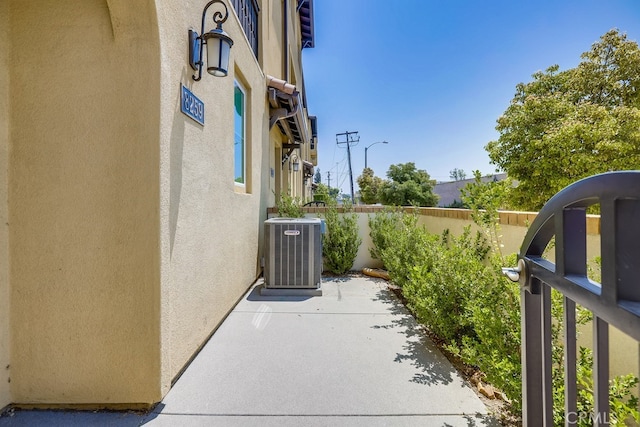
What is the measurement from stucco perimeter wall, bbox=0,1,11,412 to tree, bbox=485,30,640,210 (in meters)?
12.5

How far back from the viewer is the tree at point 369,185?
3325 centimetres

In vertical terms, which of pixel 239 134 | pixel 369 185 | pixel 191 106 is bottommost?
pixel 191 106

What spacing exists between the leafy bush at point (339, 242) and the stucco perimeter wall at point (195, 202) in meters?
1.87

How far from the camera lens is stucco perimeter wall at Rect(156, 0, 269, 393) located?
205 cm

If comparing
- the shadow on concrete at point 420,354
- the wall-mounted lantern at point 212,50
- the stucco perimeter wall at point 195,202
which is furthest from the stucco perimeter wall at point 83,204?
the shadow on concrete at point 420,354

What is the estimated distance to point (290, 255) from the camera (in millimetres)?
4262

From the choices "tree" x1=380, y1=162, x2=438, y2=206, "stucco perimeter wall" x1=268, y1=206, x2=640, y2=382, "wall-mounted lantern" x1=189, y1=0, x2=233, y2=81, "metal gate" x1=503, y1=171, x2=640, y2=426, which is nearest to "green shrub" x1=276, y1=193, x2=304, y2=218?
"stucco perimeter wall" x1=268, y1=206, x2=640, y2=382

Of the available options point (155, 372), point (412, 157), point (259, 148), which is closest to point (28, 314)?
point (155, 372)

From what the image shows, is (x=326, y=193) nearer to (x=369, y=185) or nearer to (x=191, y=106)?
(x=191, y=106)

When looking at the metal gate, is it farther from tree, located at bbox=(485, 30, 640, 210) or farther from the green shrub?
tree, located at bbox=(485, 30, 640, 210)

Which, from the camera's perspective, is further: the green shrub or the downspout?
the downspout

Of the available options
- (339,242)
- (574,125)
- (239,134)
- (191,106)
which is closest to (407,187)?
(574,125)

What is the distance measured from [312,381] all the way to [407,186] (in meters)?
25.8

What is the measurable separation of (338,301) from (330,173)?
44475mm
